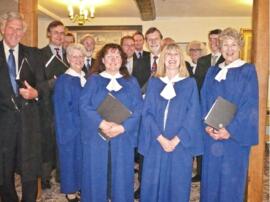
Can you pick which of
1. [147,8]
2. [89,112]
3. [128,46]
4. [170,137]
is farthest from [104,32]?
[170,137]

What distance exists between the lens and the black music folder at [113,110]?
110 inches

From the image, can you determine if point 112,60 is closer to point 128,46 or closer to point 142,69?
point 142,69

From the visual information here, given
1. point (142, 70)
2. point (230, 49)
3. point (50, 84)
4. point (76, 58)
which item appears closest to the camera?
point (230, 49)

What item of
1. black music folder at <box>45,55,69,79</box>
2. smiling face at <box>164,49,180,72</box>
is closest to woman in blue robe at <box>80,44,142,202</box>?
smiling face at <box>164,49,180,72</box>

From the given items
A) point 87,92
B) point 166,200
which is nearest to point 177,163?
point 166,200

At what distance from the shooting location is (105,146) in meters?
2.90

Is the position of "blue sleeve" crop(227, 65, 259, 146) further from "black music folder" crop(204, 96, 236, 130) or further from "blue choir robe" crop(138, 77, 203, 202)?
"blue choir robe" crop(138, 77, 203, 202)

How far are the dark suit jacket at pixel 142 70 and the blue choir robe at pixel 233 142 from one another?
1092mm

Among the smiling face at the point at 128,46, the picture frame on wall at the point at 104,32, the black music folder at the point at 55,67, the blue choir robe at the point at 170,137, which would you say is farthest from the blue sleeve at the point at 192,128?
the picture frame on wall at the point at 104,32

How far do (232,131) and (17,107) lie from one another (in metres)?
1.77

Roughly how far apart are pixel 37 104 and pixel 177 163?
131 centimetres

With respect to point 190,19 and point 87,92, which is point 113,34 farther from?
point 87,92

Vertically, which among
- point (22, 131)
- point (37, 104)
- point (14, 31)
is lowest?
point (22, 131)

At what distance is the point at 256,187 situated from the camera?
3314mm
